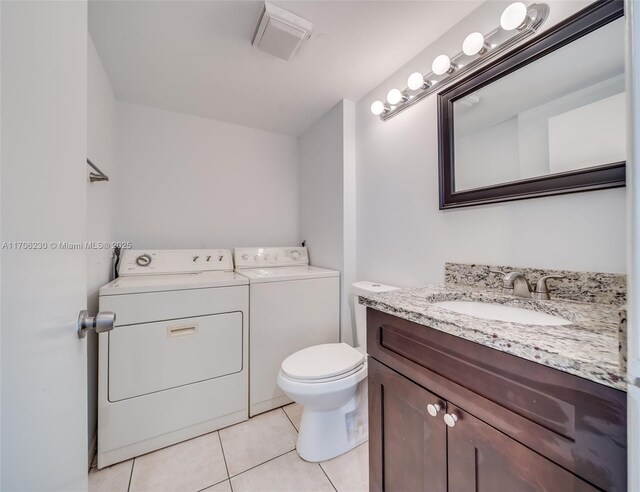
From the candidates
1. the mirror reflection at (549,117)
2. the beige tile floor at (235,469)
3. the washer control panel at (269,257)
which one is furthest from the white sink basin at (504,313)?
the washer control panel at (269,257)

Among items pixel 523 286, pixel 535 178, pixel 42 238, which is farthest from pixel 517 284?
pixel 42 238

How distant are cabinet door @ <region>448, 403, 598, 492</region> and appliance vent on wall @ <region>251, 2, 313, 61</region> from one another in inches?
65.8

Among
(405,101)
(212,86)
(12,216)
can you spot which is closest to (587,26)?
(405,101)

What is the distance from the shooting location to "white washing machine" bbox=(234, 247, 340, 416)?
1643 millimetres

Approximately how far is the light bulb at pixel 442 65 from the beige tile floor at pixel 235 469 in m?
2.01

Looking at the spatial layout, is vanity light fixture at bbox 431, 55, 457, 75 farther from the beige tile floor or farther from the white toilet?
the beige tile floor

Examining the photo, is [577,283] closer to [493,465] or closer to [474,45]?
[493,465]

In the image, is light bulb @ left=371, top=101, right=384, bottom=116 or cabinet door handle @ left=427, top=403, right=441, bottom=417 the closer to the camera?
cabinet door handle @ left=427, top=403, right=441, bottom=417

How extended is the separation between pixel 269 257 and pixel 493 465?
1.92 meters

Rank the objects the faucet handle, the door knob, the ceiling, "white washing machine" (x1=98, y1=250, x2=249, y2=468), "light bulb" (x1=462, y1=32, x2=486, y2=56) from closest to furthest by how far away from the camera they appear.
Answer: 1. the door knob
2. the faucet handle
3. "light bulb" (x1=462, y1=32, x2=486, y2=56)
4. the ceiling
5. "white washing machine" (x1=98, y1=250, x2=249, y2=468)

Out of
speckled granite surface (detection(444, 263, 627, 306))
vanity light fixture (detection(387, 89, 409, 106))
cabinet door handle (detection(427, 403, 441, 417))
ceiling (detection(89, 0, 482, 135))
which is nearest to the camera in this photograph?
cabinet door handle (detection(427, 403, 441, 417))

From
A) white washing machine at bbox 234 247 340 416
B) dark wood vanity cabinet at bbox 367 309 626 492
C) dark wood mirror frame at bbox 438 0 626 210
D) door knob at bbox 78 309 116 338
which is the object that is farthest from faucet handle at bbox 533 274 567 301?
door knob at bbox 78 309 116 338

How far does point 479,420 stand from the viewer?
0.61 m

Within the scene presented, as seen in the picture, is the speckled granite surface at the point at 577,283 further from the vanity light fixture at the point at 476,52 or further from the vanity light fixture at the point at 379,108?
the vanity light fixture at the point at 379,108
